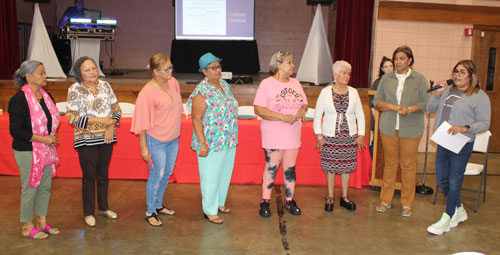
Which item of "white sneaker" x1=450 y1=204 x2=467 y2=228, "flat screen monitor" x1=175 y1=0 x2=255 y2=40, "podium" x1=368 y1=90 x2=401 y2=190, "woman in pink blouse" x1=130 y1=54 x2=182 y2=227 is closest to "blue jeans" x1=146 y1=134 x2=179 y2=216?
"woman in pink blouse" x1=130 y1=54 x2=182 y2=227

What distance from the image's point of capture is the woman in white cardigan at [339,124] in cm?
383

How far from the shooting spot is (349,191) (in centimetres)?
474

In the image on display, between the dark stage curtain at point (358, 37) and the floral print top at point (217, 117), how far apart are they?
151 inches

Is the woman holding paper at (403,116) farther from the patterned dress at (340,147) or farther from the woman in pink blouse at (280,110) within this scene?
the woman in pink blouse at (280,110)

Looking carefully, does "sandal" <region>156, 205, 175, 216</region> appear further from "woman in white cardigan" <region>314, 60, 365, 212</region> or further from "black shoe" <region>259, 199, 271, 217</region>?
"woman in white cardigan" <region>314, 60, 365, 212</region>

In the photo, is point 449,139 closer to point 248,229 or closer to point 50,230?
point 248,229

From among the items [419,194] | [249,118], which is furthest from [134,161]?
[419,194]

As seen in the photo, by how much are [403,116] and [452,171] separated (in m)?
0.65

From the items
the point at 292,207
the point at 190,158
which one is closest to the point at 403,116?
the point at 292,207

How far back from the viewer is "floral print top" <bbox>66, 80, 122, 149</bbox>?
130 inches

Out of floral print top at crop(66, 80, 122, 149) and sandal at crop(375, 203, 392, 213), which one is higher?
floral print top at crop(66, 80, 122, 149)

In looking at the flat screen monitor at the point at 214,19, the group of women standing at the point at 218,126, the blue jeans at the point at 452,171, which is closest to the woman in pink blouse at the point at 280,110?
the group of women standing at the point at 218,126


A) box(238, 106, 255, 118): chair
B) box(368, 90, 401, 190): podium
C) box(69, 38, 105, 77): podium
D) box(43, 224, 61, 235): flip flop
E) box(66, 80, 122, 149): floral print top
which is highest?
box(69, 38, 105, 77): podium

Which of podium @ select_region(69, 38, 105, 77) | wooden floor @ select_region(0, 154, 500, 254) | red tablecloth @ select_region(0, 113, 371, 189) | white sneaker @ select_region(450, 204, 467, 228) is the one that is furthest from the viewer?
podium @ select_region(69, 38, 105, 77)
